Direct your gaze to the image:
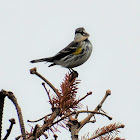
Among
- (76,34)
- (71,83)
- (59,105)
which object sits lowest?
(59,105)

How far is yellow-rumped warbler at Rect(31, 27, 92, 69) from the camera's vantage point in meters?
7.21

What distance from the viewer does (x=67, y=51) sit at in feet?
25.9

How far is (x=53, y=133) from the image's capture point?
1839 mm

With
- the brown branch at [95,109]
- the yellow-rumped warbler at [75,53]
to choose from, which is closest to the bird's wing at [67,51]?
the yellow-rumped warbler at [75,53]

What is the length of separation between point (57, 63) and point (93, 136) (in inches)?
214

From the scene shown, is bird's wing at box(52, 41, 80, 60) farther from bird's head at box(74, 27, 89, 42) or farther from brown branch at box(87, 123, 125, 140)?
brown branch at box(87, 123, 125, 140)

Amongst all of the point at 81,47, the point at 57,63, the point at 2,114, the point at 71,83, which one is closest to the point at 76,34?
the point at 81,47

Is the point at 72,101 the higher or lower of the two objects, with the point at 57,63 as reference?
lower

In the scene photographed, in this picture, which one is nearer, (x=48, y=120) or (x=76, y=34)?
(x=48, y=120)

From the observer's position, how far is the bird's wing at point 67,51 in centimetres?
755

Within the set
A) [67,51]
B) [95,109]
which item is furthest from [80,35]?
[95,109]

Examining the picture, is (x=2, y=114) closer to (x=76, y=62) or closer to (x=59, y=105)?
(x=59, y=105)

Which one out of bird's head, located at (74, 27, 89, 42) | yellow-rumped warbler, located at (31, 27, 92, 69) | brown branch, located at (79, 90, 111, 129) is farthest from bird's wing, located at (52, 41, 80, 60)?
brown branch, located at (79, 90, 111, 129)

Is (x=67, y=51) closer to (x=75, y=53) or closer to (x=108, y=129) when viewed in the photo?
(x=75, y=53)
